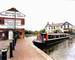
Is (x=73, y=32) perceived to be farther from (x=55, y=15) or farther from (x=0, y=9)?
(x=0, y=9)

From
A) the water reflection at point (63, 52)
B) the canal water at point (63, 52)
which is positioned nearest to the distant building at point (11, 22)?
the canal water at point (63, 52)

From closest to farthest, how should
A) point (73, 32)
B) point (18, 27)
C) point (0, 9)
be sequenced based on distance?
point (0, 9)
point (18, 27)
point (73, 32)

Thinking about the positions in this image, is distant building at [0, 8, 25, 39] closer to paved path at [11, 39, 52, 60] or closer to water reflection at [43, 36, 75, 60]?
paved path at [11, 39, 52, 60]

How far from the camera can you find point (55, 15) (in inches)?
202

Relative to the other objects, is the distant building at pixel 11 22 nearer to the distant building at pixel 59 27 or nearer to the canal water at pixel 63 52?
the distant building at pixel 59 27

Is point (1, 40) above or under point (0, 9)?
under

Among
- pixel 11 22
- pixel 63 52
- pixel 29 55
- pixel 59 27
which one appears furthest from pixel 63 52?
pixel 29 55

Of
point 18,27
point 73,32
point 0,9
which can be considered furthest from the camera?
point 73,32

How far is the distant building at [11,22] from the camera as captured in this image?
16.0ft

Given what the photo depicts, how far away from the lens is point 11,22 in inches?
202

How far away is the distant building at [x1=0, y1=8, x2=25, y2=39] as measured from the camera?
16.0ft

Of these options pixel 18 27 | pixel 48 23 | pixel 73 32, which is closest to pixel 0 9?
pixel 18 27

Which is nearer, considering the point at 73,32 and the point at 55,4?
the point at 55,4

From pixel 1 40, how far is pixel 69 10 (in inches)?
64.1
